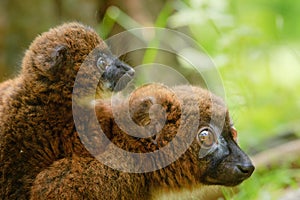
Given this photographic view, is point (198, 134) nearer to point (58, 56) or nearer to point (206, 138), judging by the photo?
point (206, 138)

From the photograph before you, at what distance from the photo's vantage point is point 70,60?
18.0 ft

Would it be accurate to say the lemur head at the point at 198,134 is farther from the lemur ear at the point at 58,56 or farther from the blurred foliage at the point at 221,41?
the blurred foliage at the point at 221,41

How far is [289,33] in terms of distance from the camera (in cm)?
1151

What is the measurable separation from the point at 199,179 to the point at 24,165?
4.35 feet

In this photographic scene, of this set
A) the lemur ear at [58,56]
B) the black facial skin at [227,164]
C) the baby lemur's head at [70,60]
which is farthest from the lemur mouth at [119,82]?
the black facial skin at [227,164]

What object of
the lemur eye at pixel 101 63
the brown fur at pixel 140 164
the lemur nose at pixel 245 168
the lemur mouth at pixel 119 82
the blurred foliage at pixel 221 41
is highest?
the blurred foliage at pixel 221 41

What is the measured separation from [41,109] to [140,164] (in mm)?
895

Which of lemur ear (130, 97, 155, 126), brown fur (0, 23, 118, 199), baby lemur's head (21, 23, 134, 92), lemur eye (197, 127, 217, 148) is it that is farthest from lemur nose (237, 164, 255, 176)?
baby lemur's head (21, 23, 134, 92)

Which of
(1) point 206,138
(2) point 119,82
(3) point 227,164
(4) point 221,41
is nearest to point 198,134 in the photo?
(1) point 206,138

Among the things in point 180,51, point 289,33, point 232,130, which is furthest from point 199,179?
point 289,33

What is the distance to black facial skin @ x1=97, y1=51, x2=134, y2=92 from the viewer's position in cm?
557

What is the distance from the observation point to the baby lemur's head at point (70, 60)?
541 cm

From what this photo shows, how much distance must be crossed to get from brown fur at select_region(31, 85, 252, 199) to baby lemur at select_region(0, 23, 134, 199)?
0.19 meters

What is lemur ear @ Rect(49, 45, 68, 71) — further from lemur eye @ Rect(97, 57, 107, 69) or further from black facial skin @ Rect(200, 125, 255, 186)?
black facial skin @ Rect(200, 125, 255, 186)
